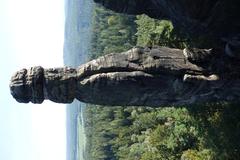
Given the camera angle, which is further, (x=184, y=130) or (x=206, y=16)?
(x=184, y=130)

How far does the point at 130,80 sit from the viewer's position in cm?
1402

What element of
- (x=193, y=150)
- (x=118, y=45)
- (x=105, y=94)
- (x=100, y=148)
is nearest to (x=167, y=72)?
(x=105, y=94)

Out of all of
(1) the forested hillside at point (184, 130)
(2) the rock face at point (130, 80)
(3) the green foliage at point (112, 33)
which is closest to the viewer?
(2) the rock face at point (130, 80)

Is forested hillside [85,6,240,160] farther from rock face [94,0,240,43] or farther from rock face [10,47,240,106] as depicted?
rock face [94,0,240,43]

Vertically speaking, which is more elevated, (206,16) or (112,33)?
(112,33)

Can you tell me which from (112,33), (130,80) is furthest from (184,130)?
(112,33)

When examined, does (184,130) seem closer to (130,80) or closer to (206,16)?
(130,80)

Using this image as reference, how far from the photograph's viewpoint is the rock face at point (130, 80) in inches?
553

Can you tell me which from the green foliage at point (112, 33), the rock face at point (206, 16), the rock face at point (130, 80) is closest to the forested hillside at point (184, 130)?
the rock face at point (130, 80)

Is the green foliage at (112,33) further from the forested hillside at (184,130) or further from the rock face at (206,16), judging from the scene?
the rock face at (206,16)

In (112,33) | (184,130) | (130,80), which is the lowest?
(184,130)

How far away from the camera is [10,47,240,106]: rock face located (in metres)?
14.0

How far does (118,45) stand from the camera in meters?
75.9

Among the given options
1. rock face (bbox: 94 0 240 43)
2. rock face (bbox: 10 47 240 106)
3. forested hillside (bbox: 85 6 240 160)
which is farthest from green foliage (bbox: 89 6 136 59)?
rock face (bbox: 94 0 240 43)
